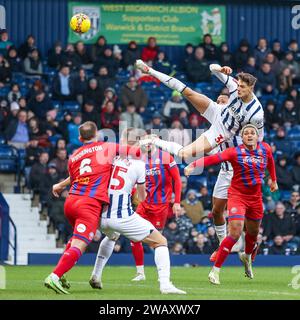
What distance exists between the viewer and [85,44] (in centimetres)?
3112

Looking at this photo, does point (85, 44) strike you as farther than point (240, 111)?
Yes

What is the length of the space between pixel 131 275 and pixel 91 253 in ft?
15.7

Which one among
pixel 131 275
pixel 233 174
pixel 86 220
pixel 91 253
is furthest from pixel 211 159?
pixel 91 253

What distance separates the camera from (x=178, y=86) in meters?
16.8

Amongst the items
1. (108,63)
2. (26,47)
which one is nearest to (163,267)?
(108,63)

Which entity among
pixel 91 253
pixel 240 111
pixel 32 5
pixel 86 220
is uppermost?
pixel 32 5

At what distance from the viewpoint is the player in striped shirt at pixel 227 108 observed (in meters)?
16.2

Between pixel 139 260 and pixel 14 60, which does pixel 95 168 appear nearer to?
pixel 139 260

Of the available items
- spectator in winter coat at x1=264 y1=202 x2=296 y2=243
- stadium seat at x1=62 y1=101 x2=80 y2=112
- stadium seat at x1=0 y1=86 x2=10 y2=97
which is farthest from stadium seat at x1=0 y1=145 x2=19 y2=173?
spectator in winter coat at x1=264 y1=202 x2=296 y2=243

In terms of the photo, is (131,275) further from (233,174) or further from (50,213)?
(50,213)

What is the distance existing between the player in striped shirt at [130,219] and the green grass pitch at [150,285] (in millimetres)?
409

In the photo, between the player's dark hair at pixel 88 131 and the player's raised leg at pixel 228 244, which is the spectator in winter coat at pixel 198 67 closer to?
the player's raised leg at pixel 228 244

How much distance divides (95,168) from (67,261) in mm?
1274

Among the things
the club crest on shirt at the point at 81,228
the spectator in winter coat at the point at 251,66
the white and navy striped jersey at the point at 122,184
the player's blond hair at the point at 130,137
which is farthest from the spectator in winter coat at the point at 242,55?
the club crest on shirt at the point at 81,228
